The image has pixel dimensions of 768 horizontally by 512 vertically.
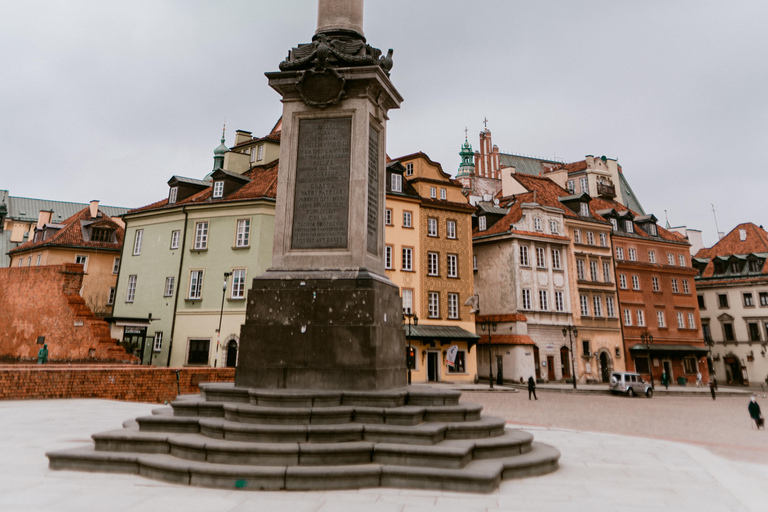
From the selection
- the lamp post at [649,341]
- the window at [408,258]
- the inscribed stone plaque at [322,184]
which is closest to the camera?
the inscribed stone plaque at [322,184]

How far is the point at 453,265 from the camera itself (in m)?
38.2

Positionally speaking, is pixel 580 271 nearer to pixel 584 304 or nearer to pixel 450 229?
pixel 584 304

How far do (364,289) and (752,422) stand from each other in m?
18.0

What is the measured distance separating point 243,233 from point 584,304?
29.6m

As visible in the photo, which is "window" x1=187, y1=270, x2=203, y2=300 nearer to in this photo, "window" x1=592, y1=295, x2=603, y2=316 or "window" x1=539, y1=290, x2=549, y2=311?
"window" x1=539, y1=290, x2=549, y2=311

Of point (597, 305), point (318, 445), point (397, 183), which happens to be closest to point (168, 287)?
point (397, 183)

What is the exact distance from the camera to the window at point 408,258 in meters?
36.2

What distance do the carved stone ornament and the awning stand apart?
142ft

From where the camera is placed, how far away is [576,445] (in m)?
9.07

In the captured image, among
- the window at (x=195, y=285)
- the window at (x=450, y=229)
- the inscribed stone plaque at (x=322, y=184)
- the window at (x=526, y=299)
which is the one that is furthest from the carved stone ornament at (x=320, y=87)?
the window at (x=526, y=299)

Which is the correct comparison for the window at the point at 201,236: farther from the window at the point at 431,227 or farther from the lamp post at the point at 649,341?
the lamp post at the point at 649,341

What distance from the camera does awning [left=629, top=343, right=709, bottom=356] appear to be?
143 ft

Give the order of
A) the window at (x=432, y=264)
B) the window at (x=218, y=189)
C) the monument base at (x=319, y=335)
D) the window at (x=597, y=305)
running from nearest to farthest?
the monument base at (x=319, y=335) → the window at (x=218, y=189) → the window at (x=432, y=264) → the window at (x=597, y=305)

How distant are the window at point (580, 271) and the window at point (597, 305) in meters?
2.13
